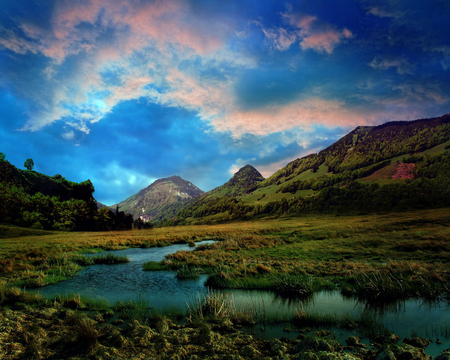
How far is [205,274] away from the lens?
24656 millimetres

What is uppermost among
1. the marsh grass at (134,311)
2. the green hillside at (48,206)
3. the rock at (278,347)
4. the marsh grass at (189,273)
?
the green hillside at (48,206)

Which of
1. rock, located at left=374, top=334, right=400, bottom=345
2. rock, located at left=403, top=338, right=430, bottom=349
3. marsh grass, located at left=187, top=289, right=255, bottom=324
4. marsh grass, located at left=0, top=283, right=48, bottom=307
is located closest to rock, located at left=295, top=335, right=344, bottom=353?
rock, located at left=374, top=334, right=400, bottom=345

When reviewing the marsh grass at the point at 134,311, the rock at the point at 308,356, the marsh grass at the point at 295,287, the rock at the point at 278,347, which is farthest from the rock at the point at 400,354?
the marsh grass at the point at 134,311

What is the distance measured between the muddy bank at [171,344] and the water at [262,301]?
4.19ft

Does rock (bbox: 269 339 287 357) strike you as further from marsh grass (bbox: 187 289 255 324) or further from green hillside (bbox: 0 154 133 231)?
green hillside (bbox: 0 154 133 231)

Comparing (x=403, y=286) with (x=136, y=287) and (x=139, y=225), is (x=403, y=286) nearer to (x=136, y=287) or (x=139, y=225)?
(x=136, y=287)

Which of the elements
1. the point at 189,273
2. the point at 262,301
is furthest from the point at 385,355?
the point at 189,273

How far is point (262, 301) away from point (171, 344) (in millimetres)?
8280

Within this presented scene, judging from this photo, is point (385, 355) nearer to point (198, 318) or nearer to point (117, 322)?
point (198, 318)

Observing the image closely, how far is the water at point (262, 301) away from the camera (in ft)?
36.4

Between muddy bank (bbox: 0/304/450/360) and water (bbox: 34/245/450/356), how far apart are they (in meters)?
1.28

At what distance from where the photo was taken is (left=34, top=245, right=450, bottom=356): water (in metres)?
11.1

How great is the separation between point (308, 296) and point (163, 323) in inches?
405

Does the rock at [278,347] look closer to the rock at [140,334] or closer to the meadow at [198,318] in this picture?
the meadow at [198,318]
